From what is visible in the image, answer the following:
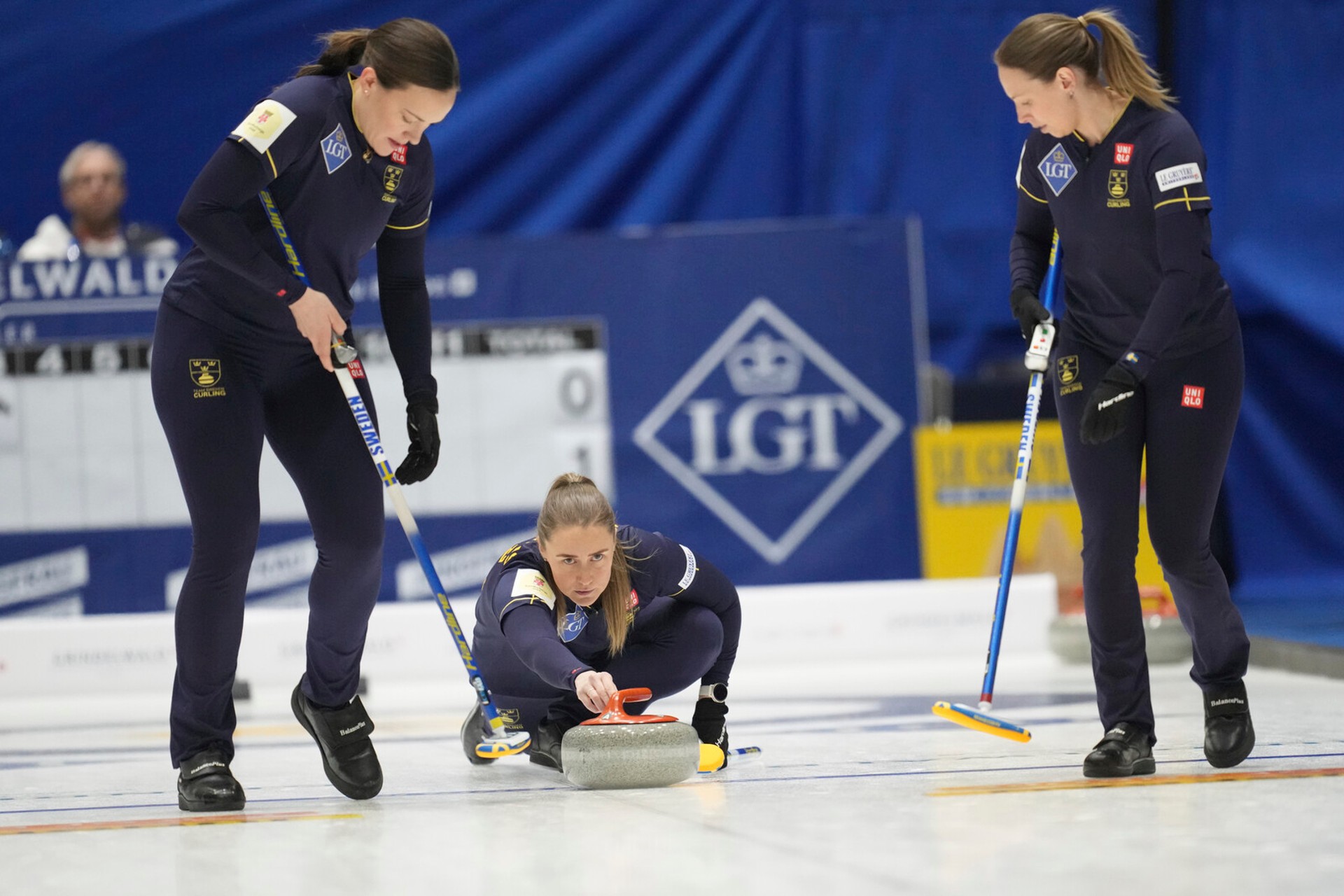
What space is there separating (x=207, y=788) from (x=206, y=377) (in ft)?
2.25

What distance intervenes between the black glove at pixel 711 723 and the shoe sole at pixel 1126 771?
2.50ft

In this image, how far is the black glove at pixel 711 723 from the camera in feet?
10.7

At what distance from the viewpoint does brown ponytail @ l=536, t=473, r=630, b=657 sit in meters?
2.93

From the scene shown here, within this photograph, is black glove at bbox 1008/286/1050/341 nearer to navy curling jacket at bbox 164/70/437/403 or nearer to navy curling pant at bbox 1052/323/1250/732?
navy curling pant at bbox 1052/323/1250/732

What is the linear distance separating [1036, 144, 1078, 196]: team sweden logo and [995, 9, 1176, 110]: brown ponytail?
14cm

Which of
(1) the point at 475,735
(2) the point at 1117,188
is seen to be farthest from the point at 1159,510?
(1) the point at 475,735

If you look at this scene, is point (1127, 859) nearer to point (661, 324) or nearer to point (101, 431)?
point (661, 324)

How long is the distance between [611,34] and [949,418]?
2.24 metres

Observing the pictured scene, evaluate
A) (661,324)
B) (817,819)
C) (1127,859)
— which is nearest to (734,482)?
(661,324)

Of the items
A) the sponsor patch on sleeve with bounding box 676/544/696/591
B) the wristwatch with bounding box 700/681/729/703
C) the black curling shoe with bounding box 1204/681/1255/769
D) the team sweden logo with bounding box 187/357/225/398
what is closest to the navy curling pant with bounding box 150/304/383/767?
the team sweden logo with bounding box 187/357/225/398

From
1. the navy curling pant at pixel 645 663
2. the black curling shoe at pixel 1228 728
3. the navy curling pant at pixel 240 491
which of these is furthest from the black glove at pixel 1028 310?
the navy curling pant at pixel 240 491

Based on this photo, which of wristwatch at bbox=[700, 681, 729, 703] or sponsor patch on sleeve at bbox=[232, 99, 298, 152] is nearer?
sponsor patch on sleeve at bbox=[232, 99, 298, 152]

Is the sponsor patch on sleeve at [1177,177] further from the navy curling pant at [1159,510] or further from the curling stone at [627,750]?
the curling stone at [627,750]

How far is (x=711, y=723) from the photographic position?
327 centimetres
